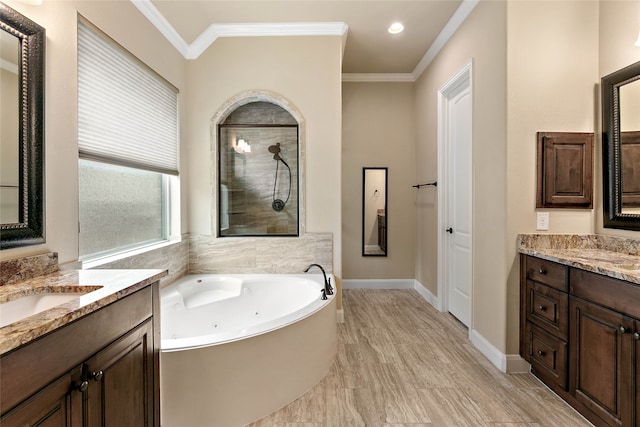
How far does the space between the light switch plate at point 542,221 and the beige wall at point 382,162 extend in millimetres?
2034

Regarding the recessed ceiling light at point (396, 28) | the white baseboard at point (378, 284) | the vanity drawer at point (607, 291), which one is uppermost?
the recessed ceiling light at point (396, 28)

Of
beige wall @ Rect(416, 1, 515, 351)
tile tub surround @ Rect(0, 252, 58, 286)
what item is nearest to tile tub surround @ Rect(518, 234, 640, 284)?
beige wall @ Rect(416, 1, 515, 351)

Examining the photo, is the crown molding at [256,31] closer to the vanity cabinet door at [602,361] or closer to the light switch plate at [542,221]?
the light switch plate at [542,221]

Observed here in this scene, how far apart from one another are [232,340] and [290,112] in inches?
84.4

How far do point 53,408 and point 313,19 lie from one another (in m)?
3.11

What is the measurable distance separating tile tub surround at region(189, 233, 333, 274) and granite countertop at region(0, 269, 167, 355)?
1.53 meters

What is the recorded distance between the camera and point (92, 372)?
0.94m

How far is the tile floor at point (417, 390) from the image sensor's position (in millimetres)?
1686

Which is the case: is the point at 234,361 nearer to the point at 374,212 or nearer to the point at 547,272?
the point at 547,272

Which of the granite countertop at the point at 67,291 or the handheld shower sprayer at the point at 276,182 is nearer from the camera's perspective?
the granite countertop at the point at 67,291

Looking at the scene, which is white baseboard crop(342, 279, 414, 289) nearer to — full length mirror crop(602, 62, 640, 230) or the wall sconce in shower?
the wall sconce in shower

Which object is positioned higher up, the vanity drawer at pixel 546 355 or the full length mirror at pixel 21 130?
the full length mirror at pixel 21 130

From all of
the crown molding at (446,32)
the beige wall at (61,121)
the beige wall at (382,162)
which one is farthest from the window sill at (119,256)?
the crown molding at (446,32)

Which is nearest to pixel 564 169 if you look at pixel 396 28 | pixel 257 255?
pixel 396 28
